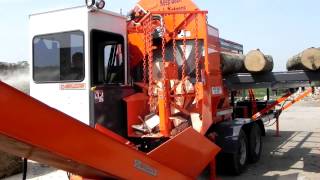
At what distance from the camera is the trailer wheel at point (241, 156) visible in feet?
26.5

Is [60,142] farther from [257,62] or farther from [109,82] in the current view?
[257,62]

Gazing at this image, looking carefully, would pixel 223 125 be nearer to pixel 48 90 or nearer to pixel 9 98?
pixel 48 90

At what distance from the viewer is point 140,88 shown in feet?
23.9

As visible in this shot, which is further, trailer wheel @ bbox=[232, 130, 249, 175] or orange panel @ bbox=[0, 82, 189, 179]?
trailer wheel @ bbox=[232, 130, 249, 175]

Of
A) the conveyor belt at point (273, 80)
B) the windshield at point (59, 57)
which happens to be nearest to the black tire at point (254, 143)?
the conveyor belt at point (273, 80)

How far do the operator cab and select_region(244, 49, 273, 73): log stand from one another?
109 inches

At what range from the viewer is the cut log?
8656mm

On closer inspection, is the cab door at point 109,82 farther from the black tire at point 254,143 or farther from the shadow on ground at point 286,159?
the black tire at point 254,143

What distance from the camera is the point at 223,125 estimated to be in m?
8.24

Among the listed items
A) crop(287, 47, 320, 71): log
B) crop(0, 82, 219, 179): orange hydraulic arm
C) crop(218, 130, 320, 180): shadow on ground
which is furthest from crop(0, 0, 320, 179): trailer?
crop(218, 130, 320, 180): shadow on ground

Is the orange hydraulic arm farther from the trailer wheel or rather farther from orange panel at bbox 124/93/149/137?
the trailer wheel

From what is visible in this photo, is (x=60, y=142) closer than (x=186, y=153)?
Yes

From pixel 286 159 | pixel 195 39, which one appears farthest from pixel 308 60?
pixel 286 159

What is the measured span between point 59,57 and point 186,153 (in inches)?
93.9
